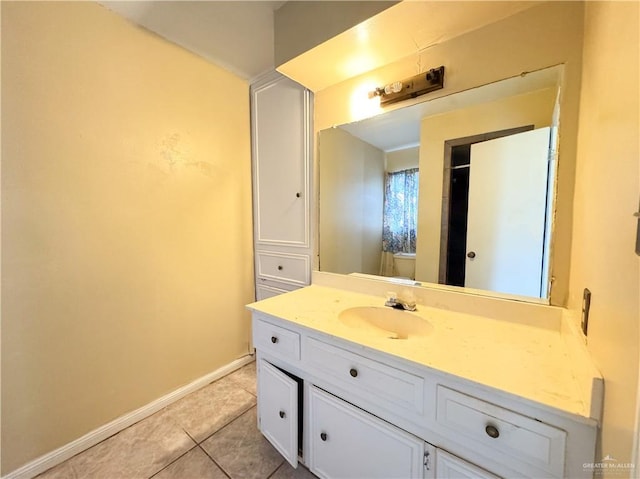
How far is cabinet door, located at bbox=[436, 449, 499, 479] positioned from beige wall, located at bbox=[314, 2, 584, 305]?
2.26ft

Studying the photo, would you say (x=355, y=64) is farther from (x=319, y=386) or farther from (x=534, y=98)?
(x=319, y=386)

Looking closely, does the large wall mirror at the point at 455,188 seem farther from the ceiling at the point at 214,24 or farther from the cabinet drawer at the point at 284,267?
the ceiling at the point at 214,24

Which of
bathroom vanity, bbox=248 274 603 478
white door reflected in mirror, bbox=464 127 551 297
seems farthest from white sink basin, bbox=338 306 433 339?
white door reflected in mirror, bbox=464 127 551 297

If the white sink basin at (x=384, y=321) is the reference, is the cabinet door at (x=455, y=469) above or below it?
below

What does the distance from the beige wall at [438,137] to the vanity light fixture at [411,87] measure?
0.14 meters

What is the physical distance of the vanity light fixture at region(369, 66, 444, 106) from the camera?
1.16m

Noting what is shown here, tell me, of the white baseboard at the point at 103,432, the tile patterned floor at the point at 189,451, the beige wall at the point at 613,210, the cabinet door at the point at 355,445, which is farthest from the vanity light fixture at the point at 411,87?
the white baseboard at the point at 103,432

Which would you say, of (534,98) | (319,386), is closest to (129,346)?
(319,386)

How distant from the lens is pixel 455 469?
0.75 meters

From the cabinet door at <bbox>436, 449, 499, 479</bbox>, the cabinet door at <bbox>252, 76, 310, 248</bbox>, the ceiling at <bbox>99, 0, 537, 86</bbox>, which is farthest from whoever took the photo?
the cabinet door at <bbox>252, 76, 310, 248</bbox>

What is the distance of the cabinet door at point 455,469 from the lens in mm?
708

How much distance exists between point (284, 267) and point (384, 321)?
908 millimetres

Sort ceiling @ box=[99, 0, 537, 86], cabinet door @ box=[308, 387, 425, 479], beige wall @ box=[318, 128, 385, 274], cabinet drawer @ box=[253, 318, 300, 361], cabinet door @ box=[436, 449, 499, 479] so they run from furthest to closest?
beige wall @ box=[318, 128, 385, 274], cabinet drawer @ box=[253, 318, 300, 361], ceiling @ box=[99, 0, 537, 86], cabinet door @ box=[308, 387, 425, 479], cabinet door @ box=[436, 449, 499, 479]

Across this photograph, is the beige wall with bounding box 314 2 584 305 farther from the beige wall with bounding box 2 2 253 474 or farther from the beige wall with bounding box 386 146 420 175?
the beige wall with bounding box 2 2 253 474
